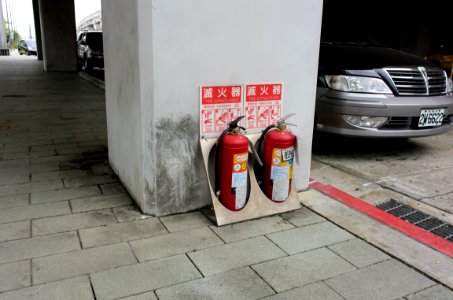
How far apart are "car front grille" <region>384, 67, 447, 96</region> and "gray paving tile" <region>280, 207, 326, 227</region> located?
2.28m

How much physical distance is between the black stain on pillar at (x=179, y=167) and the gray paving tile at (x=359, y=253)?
1.22 meters

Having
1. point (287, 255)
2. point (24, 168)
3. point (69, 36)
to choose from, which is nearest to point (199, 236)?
point (287, 255)

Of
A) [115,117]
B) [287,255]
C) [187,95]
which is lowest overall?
[287,255]

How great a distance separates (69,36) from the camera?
16.4 m

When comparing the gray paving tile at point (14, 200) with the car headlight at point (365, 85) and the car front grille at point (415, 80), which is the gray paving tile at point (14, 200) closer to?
the car headlight at point (365, 85)

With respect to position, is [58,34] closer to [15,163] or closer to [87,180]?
[15,163]

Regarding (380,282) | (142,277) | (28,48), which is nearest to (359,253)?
(380,282)

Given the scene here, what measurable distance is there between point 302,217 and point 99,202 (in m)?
1.80

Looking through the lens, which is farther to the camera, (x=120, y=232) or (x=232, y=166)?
(x=232, y=166)

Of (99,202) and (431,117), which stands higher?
(431,117)

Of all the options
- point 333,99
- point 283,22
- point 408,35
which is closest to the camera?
point 283,22

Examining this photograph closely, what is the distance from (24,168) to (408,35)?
1815cm

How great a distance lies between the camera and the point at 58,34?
16.3m

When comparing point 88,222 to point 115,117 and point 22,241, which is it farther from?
point 115,117
